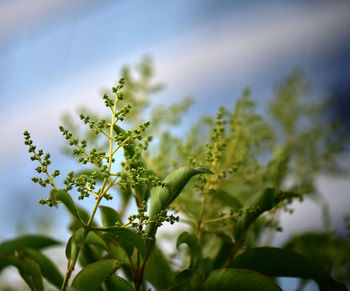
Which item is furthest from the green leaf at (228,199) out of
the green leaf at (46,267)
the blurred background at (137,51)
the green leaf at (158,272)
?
the blurred background at (137,51)

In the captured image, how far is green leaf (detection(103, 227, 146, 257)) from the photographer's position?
31cm

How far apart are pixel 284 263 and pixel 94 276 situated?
21cm

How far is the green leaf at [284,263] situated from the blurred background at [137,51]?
1978 mm

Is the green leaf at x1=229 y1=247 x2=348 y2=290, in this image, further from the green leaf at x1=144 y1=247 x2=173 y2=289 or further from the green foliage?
the green leaf at x1=144 y1=247 x2=173 y2=289

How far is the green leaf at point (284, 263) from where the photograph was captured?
0.38m

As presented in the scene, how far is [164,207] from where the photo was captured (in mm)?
342

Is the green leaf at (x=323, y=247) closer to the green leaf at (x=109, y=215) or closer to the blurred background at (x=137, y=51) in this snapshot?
the green leaf at (x=109, y=215)

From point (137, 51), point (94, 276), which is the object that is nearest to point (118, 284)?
point (94, 276)

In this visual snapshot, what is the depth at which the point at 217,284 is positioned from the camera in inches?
13.3

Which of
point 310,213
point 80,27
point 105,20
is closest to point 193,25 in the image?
point 105,20

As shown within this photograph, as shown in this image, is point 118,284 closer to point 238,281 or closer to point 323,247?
point 238,281

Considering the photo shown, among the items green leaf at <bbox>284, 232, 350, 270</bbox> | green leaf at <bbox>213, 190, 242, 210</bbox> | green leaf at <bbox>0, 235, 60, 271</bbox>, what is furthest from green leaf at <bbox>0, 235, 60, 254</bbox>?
Result: green leaf at <bbox>284, 232, 350, 270</bbox>

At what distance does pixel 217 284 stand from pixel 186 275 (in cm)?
4

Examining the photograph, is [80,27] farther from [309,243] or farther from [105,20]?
[309,243]
